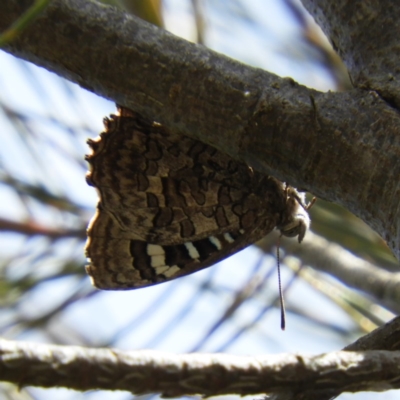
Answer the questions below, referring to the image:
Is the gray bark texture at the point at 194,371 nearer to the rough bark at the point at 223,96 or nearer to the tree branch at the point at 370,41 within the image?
the rough bark at the point at 223,96

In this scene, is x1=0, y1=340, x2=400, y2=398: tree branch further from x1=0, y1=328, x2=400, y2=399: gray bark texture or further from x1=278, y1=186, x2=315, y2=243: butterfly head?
x1=278, y1=186, x2=315, y2=243: butterfly head

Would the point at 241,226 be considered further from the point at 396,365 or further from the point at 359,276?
the point at 396,365

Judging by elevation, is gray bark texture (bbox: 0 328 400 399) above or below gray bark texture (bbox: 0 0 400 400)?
below

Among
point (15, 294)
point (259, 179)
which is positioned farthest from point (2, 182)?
point (259, 179)

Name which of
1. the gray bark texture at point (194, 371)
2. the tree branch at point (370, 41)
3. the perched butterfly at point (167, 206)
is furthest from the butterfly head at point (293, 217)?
the gray bark texture at point (194, 371)

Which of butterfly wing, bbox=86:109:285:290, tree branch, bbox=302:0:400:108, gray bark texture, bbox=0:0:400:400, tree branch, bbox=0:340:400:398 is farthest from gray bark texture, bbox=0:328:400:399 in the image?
butterfly wing, bbox=86:109:285:290

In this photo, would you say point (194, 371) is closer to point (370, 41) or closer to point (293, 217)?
point (370, 41)
